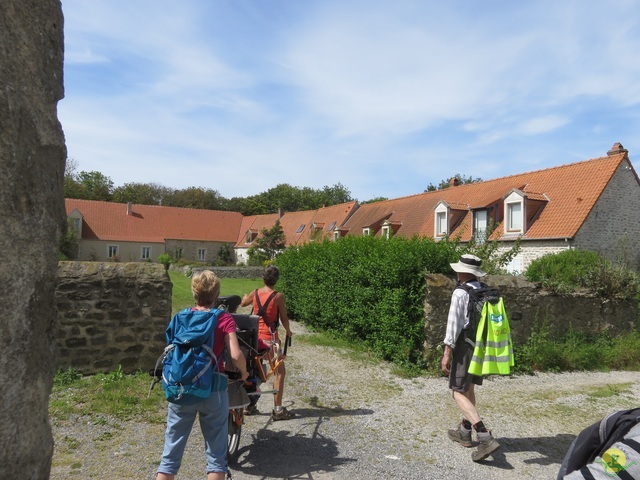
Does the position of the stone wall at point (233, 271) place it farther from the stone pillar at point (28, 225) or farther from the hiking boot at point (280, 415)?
the stone pillar at point (28, 225)

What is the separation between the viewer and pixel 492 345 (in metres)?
4.97

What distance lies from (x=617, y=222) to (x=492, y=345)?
71.7 ft

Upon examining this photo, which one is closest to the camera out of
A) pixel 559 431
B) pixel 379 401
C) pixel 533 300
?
pixel 559 431

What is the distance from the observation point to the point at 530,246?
23.0 m

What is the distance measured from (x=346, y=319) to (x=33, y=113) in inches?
379

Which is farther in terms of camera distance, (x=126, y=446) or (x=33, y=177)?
(x=126, y=446)

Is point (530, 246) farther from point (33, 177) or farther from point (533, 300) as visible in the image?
point (33, 177)

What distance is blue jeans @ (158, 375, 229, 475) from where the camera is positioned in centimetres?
339

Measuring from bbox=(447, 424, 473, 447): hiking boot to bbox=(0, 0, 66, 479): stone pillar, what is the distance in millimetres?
4556

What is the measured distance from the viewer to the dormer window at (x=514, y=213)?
23.9 meters

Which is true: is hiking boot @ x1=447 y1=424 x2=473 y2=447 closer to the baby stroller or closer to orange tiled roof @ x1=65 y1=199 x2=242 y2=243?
the baby stroller

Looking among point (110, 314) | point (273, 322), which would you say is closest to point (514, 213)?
point (273, 322)

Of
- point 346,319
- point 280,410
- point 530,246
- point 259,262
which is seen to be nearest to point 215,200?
point 259,262

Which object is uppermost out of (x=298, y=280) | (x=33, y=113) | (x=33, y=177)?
(x=33, y=113)
